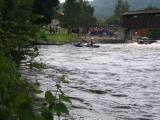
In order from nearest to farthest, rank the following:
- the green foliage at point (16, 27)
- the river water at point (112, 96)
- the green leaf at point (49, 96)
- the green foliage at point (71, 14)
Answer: the green leaf at point (49, 96)
the river water at point (112, 96)
the green foliage at point (16, 27)
the green foliage at point (71, 14)

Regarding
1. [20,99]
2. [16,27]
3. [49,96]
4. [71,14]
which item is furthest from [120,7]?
[20,99]

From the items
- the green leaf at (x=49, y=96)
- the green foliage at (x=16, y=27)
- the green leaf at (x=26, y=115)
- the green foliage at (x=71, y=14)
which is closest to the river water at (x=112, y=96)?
the green foliage at (x=16, y=27)

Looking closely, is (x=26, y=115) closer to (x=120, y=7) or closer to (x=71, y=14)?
(x=71, y=14)

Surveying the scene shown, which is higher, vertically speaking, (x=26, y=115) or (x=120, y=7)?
(x=120, y=7)

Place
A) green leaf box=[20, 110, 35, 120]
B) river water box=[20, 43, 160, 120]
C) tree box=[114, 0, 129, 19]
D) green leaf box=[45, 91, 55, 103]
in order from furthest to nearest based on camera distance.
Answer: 1. tree box=[114, 0, 129, 19]
2. river water box=[20, 43, 160, 120]
3. green leaf box=[45, 91, 55, 103]
4. green leaf box=[20, 110, 35, 120]

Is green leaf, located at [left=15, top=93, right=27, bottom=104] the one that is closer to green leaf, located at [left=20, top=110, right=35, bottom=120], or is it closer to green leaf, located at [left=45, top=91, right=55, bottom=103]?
green leaf, located at [left=20, top=110, right=35, bottom=120]

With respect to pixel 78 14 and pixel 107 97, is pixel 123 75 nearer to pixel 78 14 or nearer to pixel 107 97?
pixel 107 97

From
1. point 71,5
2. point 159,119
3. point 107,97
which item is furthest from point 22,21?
point 71,5

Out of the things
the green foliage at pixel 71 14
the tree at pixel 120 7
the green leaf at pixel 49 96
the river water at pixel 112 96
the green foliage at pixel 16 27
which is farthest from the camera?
the tree at pixel 120 7

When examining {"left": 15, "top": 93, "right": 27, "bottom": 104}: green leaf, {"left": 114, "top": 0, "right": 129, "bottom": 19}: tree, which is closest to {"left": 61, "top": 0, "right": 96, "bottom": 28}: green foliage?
{"left": 114, "top": 0, "right": 129, "bottom": 19}: tree

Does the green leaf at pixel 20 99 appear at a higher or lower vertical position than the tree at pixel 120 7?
lower

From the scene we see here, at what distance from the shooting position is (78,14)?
58562 mm

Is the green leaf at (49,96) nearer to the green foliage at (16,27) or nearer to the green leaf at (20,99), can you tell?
the green leaf at (20,99)

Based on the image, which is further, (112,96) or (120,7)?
(120,7)
